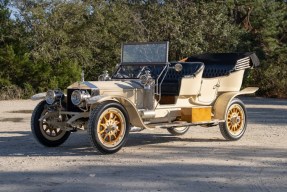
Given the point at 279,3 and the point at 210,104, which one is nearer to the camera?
the point at 210,104

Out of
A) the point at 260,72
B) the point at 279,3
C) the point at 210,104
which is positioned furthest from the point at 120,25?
the point at 210,104

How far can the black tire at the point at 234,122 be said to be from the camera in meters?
10.4

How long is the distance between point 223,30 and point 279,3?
20.2ft

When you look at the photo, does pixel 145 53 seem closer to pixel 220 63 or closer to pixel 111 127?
pixel 220 63

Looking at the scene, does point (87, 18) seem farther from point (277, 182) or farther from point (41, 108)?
point (277, 182)

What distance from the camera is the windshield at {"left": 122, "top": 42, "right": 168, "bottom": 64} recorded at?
10164mm

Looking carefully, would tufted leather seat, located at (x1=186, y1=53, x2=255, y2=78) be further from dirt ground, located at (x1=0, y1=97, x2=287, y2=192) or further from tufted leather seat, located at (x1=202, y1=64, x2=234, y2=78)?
dirt ground, located at (x1=0, y1=97, x2=287, y2=192)

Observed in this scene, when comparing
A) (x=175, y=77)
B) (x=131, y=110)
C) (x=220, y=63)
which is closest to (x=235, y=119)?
(x=220, y=63)

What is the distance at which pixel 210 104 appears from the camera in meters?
Result: 10.5

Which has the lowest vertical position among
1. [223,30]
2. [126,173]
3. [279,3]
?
[126,173]

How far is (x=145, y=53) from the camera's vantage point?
10359mm

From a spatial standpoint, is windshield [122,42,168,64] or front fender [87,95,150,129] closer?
front fender [87,95,150,129]

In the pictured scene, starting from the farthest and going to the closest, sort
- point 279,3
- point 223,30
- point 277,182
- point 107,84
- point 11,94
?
point 279,3 → point 223,30 → point 11,94 → point 107,84 → point 277,182

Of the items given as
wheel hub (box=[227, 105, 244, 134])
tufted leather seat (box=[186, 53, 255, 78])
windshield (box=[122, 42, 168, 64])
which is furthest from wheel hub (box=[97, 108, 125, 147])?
tufted leather seat (box=[186, 53, 255, 78])
